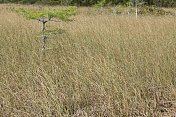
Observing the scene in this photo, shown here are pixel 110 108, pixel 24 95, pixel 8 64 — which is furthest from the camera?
pixel 8 64

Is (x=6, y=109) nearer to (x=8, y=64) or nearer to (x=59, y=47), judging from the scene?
(x=8, y=64)

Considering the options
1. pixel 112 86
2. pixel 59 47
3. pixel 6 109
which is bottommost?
pixel 6 109

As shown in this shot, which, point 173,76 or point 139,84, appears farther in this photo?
point 173,76

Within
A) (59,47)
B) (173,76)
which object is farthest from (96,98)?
(59,47)

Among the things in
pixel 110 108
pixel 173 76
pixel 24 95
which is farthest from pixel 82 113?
pixel 173 76

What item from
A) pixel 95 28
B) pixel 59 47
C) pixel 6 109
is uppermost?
pixel 95 28

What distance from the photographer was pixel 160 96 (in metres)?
2.00

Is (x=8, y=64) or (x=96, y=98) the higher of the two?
(x=8, y=64)

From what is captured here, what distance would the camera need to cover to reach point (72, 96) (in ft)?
6.64

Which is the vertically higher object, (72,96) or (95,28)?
(95,28)

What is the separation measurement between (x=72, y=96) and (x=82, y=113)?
0.41m

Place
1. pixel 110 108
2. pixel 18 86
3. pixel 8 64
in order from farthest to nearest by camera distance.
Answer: pixel 8 64 < pixel 18 86 < pixel 110 108

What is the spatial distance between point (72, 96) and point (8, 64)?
1424 millimetres

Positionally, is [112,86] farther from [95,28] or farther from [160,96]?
[95,28]
